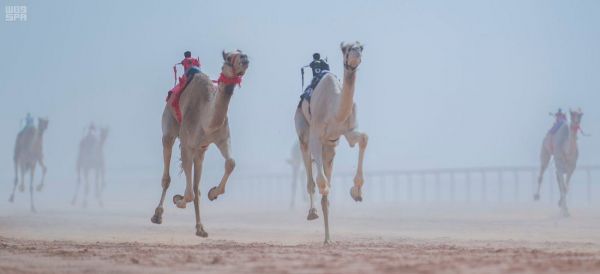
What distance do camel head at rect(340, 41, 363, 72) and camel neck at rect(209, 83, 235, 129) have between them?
1.71 m

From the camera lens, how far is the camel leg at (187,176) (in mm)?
15266

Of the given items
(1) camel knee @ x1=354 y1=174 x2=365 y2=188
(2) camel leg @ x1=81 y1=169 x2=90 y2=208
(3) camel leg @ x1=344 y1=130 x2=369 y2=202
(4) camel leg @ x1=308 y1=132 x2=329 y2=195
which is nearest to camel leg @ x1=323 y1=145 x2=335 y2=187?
(4) camel leg @ x1=308 y1=132 x2=329 y2=195

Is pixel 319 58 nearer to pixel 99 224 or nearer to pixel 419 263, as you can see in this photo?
pixel 419 263

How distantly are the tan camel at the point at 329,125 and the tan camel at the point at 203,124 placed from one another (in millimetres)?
1203

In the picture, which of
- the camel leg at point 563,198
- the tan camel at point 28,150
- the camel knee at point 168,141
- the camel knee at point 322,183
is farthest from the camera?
the tan camel at point 28,150

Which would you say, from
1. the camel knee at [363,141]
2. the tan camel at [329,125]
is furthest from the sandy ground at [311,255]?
the camel knee at [363,141]

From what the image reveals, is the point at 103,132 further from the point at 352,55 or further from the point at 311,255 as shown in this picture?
the point at 311,255

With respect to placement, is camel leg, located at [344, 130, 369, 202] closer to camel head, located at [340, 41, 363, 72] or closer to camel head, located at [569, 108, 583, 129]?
camel head, located at [340, 41, 363, 72]

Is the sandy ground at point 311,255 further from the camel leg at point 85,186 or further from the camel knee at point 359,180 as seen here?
the camel leg at point 85,186

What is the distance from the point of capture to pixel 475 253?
11.6 meters

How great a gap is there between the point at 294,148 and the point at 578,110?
14951mm

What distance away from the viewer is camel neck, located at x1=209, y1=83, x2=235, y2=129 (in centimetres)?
1459

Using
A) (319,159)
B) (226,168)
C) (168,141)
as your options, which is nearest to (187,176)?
(226,168)

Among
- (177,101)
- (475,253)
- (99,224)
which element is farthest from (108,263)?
(99,224)
